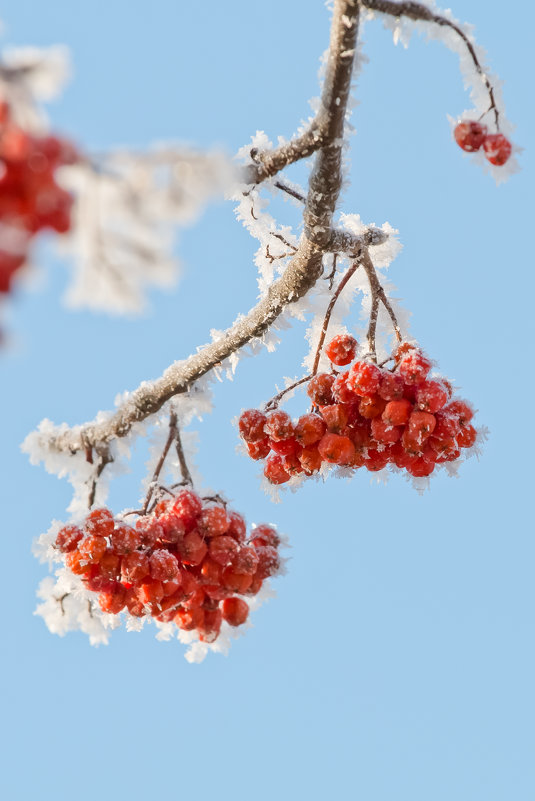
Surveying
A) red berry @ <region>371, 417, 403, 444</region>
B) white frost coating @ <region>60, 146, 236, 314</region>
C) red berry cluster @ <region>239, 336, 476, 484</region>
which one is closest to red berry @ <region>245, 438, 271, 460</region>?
red berry cluster @ <region>239, 336, 476, 484</region>

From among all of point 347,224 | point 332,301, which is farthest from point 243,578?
point 347,224

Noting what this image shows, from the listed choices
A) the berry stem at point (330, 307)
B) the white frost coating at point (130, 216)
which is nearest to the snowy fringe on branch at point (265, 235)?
the berry stem at point (330, 307)

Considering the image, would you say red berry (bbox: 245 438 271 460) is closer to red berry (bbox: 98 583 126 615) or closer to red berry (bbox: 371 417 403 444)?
red berry (bbox: 371 417 403 444)

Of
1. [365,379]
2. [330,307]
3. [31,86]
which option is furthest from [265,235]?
[31,86]

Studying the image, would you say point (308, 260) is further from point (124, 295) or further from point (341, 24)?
point (124, 295)

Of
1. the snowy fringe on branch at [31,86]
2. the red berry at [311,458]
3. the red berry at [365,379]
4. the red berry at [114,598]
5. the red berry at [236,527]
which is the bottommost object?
the snowy fringe on branch at [31,86]

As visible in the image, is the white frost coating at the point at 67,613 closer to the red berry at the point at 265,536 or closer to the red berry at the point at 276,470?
the red berry at the point at 265,536
